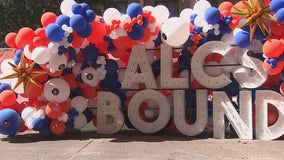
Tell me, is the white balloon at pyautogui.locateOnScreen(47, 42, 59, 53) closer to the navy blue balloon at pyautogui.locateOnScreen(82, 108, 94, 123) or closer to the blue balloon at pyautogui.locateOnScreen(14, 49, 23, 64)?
the blue balloon at pyautogui.locateOnScreen(14, 49, 23, 64)

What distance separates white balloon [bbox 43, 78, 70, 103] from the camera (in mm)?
9406

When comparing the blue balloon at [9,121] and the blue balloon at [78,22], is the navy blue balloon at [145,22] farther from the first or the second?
the blue balloon at [9,121]

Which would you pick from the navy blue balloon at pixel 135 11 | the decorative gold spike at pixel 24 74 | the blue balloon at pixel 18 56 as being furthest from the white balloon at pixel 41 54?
the navy blue balloon at pixel 135 11

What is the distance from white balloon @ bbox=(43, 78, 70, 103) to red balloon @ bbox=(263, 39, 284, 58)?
408cm

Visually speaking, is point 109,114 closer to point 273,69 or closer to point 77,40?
point 77,40

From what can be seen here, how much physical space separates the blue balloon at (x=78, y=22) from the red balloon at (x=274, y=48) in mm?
3503

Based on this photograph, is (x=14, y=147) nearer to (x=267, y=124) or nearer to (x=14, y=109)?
(x=14, y=109)

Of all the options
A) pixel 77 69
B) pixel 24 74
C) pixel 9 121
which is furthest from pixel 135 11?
pixel 9 121

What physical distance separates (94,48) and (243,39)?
3.07 meters

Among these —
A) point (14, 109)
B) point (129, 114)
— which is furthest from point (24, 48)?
point (129, 114)

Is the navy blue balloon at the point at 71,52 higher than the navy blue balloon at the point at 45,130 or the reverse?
higher

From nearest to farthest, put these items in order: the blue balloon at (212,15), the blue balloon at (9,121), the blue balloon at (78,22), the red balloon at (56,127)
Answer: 1. the blue balloon at (78,22)
2. the blue balloon at (212,15)
3. the blue balloon at (9,121)
4. the red balloon at (56,127)

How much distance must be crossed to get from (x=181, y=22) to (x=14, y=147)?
4.08m

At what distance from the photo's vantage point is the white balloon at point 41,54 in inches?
349
